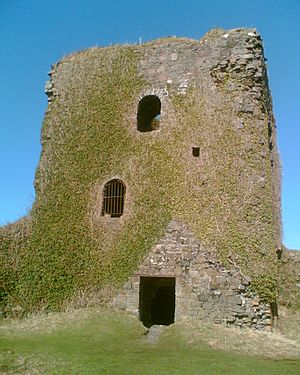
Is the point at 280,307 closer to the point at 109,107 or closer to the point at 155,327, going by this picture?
the point at 155,327

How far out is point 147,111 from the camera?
18.2 meters

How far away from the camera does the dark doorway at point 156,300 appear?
51.3ft

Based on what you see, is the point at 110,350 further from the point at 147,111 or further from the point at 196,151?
the point at 147,111

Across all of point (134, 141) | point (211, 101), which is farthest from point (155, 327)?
point (211, 101)

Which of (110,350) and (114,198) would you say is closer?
(110,350)

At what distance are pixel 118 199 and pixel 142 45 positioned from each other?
20.4 feet

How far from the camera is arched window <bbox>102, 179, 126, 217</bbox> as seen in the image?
54.1ft

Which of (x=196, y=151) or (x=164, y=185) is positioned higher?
(x=196, y=151)

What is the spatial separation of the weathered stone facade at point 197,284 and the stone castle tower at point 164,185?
32 millimetres

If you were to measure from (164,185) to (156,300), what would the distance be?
4877 millimetres

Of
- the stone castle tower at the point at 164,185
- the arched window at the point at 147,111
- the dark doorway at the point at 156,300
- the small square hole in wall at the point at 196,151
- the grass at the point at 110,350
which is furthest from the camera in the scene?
the arched window at the point at 147,111

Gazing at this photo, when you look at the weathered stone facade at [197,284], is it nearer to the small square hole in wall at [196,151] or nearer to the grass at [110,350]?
the grass at [110,350]

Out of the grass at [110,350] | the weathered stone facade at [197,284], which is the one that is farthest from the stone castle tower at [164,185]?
the grass at [110,350]

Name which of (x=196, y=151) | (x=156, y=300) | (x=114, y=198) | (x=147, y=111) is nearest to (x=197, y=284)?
(x=156, y=300)
